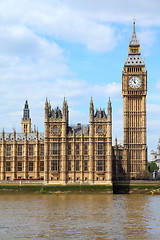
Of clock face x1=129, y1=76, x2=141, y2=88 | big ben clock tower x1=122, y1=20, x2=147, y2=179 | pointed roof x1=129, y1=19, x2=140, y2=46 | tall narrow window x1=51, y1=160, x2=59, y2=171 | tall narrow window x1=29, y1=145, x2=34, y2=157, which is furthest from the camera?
pointed roof x1=129, y1=19, x2=140, y2=46

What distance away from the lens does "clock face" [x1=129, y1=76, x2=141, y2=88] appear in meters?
151

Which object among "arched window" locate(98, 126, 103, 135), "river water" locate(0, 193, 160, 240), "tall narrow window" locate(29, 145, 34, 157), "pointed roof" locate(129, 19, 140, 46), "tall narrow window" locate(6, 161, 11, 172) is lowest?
"river water" locate(0, 193, 160, 240)

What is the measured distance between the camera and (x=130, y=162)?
147 metres

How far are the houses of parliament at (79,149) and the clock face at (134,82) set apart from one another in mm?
400

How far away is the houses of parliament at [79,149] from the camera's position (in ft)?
392

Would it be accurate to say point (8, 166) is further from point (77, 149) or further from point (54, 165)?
point (77, 149)

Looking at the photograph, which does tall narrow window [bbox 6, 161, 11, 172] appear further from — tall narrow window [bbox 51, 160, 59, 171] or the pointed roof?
the pointed roof

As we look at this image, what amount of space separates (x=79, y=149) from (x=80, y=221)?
59.7 metres

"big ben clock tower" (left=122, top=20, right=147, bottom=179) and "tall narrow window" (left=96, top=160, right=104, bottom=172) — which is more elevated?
"big ben clock tower" (left=122, top=20, right=147, bottom=179)

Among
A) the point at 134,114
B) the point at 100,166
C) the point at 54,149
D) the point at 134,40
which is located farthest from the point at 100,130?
the point at 134,40

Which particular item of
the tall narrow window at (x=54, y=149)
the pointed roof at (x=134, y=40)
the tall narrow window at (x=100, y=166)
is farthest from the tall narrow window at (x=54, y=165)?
the pointed roof at (x=134, y=40)

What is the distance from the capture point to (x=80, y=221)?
201ft

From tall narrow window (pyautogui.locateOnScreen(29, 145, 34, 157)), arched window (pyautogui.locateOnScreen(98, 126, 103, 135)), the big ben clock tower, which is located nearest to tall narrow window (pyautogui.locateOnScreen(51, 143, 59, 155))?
tall narrow window (pyautogui.locateOnScreen(29, 145, 34, 157))

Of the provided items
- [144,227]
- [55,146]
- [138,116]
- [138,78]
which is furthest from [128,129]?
[144,227]
